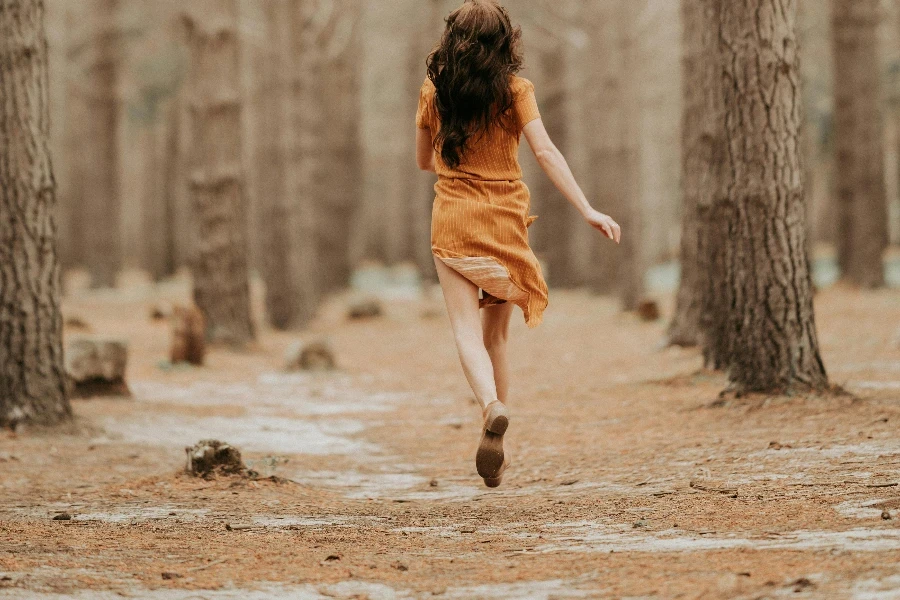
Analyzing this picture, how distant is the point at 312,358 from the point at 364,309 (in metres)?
6.84

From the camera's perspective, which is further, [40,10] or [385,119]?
[385,119]

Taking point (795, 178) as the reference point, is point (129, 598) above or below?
below

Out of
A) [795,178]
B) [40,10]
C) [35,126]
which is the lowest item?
[795,178]

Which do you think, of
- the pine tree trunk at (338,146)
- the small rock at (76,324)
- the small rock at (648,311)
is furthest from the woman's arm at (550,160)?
the pine tree trunk at (338,146)

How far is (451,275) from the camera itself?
16.1 feet

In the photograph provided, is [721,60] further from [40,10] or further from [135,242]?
[135,242]

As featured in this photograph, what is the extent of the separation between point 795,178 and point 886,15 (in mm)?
14071

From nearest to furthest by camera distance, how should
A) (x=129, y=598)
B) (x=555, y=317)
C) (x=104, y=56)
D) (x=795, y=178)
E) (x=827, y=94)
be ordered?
(x=129, y=598), (x=795, y=178), (x=555, y=317), (x=104, y=56), (x=827, y=94)

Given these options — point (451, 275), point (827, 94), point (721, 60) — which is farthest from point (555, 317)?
point (827, 94)

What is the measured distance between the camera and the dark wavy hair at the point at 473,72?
186 inches

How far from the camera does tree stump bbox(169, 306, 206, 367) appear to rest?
35.4 ft

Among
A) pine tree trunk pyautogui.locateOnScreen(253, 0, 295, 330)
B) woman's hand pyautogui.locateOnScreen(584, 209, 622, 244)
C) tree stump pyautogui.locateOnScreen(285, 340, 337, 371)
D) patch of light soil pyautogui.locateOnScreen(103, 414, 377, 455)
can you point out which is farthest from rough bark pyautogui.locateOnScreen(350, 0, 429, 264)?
woman's hand pyautogui.locateOnScreen(584, 209, 622, 244)

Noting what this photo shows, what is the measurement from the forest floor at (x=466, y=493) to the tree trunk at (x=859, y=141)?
5837 millimetres

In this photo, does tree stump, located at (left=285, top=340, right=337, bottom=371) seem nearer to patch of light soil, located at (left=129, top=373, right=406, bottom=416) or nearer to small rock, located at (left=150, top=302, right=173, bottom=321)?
patch of light soil, located at (left=129, top=373, right=406, bottom=416)
